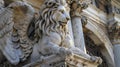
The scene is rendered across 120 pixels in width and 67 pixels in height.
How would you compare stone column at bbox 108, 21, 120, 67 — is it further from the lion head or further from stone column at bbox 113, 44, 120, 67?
the lion head

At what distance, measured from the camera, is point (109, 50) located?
8805 mm

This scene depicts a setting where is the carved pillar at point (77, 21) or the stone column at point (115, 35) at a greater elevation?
the carved pillar at point (77, 21)

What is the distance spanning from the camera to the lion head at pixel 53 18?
144 inches

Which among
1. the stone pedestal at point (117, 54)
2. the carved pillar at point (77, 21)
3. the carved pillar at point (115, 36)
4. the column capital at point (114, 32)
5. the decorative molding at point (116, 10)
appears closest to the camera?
the carved pillar at point (77, 21)

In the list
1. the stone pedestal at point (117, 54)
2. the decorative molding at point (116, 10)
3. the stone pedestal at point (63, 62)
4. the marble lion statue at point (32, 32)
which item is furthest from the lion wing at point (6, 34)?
the decorative molding at point (116, 10)

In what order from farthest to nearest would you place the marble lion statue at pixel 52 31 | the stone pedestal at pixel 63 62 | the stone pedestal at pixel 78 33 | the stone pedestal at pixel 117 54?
the stone pedestal at pixel 117 54 → the stone pedestal at pixel 78 33 → the marble lion statue at pixel 52 31 → the stone pedestal at pixel 63 62

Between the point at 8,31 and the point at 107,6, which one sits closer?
the point at 8,31

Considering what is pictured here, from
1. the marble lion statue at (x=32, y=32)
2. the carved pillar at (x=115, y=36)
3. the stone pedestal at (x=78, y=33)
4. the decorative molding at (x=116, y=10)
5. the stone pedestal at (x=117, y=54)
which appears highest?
the marble lion statue at (x=32, y=32)

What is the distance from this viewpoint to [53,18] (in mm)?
3682

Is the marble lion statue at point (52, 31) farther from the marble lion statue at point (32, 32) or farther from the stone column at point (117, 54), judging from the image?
the stone column at point (117, 54)

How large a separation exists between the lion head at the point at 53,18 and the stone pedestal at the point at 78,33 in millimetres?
1988

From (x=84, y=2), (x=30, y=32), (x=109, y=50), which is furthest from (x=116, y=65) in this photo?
(x=30, y=32)

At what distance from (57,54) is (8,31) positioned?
0.75 m

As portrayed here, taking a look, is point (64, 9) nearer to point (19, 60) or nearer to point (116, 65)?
point (19, 60)
